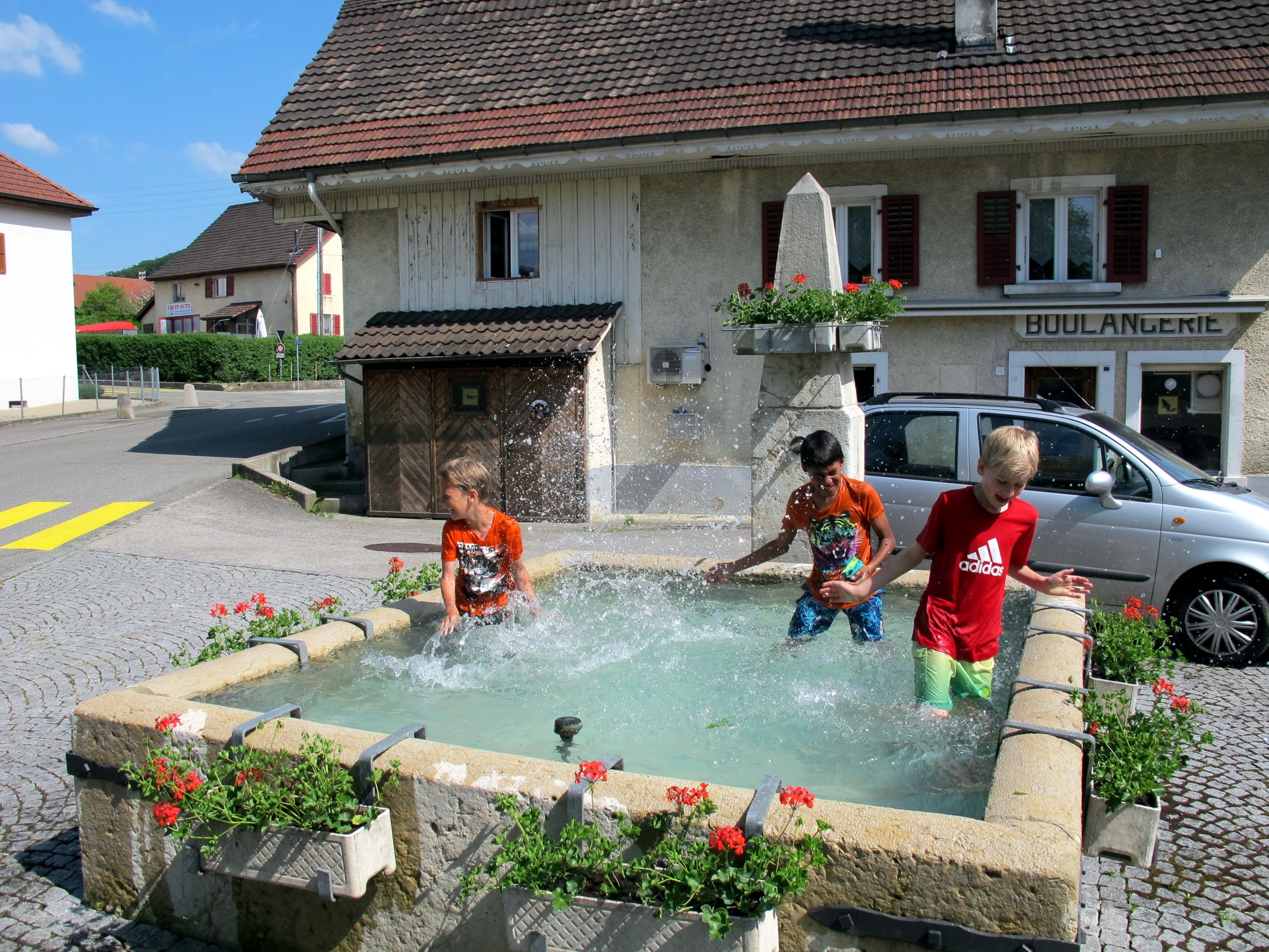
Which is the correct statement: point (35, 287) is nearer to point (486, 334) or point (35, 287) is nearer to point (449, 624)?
point (486, 334)

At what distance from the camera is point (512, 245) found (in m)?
16.3

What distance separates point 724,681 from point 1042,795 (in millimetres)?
2462

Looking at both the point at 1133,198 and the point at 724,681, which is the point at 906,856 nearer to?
the point at 724,681

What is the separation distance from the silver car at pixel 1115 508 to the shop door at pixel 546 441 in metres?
6.88

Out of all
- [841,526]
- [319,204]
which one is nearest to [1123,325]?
[841,526]

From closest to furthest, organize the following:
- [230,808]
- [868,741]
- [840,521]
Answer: [230,808] < [868,741] < [840,521]

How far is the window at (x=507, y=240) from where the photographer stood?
16.2 metres

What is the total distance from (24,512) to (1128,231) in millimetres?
15019

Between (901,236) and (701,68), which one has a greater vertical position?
(701,68)

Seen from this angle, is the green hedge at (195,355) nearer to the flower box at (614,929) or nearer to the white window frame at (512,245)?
the white window frame at (512,245)

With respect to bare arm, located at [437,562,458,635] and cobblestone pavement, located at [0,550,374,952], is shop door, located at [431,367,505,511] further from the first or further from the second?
bare arm, located at [437,562,458,635]

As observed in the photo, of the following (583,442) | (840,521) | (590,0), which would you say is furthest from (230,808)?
(590,0)

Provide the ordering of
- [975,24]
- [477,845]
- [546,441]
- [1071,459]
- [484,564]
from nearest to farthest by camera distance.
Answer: [477,845]
[484,564]
[1071,459]
[975,24]
[546,441]

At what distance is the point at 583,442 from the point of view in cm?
1494
